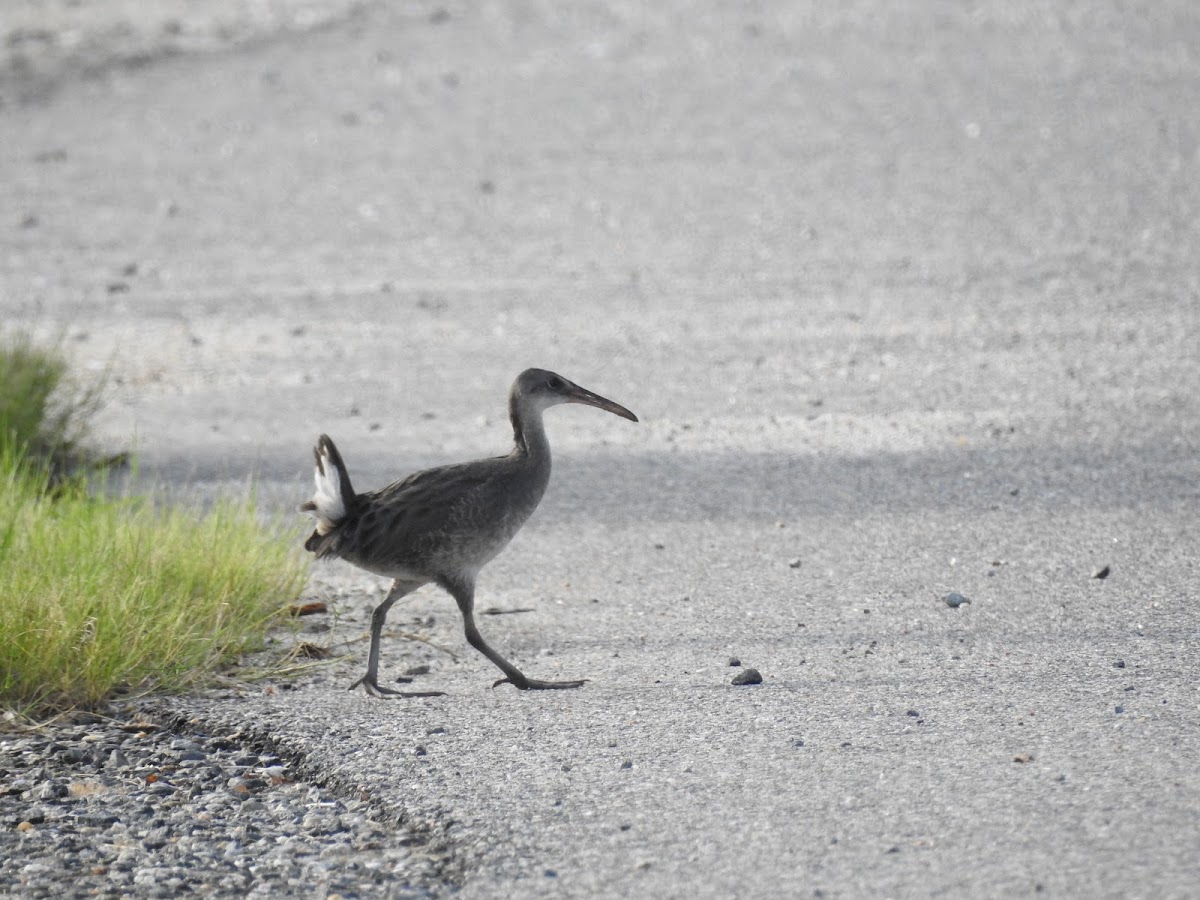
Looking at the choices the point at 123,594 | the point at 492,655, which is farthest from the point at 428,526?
the point at 123,594

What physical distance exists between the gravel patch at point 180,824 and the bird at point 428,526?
2.29 ft

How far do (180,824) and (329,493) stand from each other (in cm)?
138

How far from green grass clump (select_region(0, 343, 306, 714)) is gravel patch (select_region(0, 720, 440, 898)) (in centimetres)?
22

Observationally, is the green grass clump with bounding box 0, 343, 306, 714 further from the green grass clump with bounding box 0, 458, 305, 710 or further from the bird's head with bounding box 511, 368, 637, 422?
the bird's head with bounding box 511, 368, 637, 422

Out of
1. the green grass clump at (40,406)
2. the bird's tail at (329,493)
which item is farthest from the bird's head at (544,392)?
the green grass clump at (40,406)

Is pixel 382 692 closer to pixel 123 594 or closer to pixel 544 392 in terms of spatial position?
pixel 123 594

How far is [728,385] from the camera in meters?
8.73

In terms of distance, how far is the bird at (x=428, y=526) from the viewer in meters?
5.26

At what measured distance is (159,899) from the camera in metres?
3.92

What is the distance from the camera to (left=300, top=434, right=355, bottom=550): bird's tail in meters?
5.32

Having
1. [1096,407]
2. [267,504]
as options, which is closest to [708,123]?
[1096,407]

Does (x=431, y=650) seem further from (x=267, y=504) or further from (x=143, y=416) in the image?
(x=143, y=416)

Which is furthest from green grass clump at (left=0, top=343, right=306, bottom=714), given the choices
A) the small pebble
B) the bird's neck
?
the small pebble

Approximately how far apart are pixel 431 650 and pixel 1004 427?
3.39 metres
